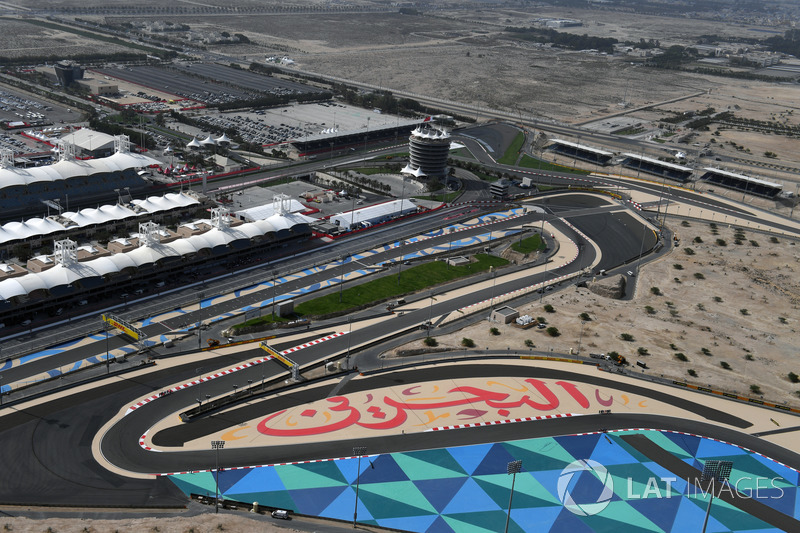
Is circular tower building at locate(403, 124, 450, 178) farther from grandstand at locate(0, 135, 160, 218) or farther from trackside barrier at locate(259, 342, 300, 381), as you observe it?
trackside barrier at locate(259, 342, 300, 381)

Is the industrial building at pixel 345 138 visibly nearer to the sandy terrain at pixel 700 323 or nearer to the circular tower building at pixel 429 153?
the circular tower building at pixel 429 153

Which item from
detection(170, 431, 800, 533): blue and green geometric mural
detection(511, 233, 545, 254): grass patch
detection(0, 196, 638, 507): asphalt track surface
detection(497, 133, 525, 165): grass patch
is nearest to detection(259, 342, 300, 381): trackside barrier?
detection(0, 196, 638, 507): asphalt track surface

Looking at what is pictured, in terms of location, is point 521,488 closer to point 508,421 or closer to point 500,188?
point 508,421

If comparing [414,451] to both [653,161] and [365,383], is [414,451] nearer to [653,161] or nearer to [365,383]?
[365,383]

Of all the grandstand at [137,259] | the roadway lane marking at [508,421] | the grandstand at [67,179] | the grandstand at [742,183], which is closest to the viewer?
the roadway lane marking at [508,421]

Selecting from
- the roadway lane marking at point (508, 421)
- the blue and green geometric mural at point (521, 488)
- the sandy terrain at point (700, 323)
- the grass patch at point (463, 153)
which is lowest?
the blue and green geometric mural at point (521, 488)

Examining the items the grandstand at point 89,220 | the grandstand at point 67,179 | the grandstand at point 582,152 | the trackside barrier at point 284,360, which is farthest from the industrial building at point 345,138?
the trackside barrier at point 284,360
